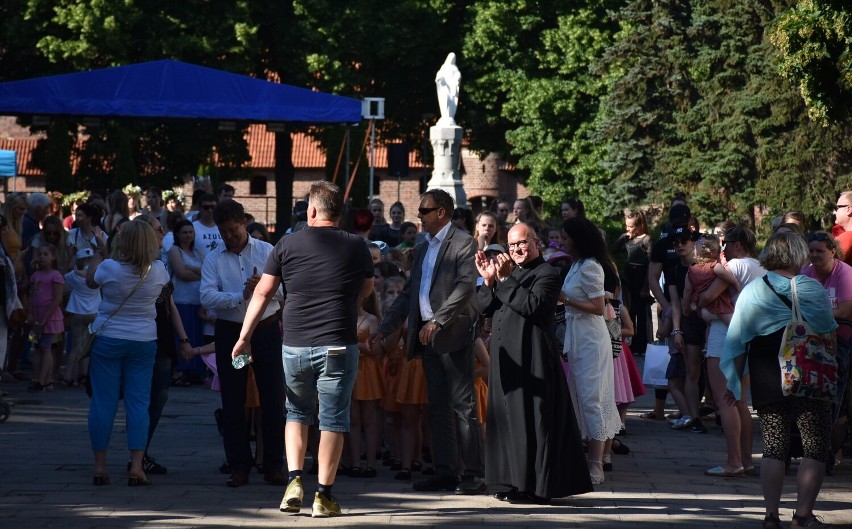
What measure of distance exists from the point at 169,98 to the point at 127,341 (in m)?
12.8

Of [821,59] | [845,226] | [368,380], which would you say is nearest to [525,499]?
[368,380]

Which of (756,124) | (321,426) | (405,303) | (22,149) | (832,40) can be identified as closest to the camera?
(321,426)

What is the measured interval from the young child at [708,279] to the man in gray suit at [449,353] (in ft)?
8.14

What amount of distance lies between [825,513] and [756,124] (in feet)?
94.6

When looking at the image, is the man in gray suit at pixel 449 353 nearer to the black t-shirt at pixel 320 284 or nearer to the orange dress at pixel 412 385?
the orange dress at pixel 412 385

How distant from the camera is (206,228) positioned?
14.3 meters

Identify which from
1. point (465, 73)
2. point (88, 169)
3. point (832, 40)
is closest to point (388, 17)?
point (465, 73)

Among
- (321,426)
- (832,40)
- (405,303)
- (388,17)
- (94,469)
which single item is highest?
(388,17)

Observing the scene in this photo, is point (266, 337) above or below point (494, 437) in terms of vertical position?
above

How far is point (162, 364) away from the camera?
9.17 meters

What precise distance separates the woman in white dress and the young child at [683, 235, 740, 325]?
1511mm

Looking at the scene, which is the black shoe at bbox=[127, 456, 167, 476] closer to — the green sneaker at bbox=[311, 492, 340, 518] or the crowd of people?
the crowd of people

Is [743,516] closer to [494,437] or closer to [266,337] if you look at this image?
[494,437]

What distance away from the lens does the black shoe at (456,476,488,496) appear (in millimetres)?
8508
